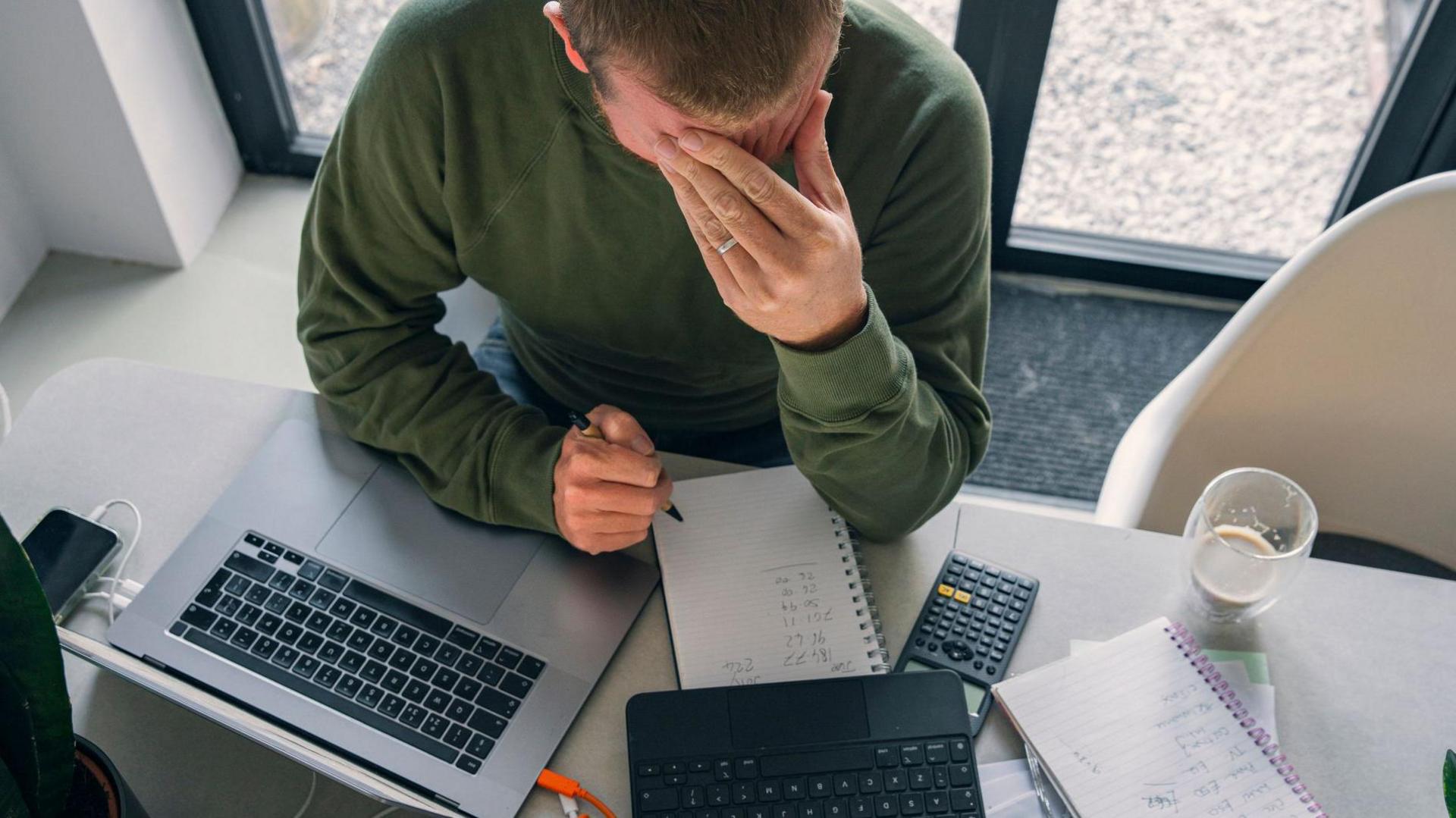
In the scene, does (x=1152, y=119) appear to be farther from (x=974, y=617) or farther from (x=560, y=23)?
(x=560, y=23)

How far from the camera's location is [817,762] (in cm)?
90

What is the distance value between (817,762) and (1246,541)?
17.4 inches

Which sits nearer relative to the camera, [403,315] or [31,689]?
[31,689]

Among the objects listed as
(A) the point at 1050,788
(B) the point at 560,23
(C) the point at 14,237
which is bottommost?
(C) the point at 14,237

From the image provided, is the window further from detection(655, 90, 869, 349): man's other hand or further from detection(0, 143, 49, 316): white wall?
detection(655, 90, 869, 349): man's other hand

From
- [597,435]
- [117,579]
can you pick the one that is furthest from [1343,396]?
[117,579]

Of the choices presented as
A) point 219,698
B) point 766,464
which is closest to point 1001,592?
point 766,464

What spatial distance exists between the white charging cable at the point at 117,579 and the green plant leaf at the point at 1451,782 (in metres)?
1.01

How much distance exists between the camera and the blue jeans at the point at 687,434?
4.35 ft

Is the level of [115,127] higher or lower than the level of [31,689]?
lower

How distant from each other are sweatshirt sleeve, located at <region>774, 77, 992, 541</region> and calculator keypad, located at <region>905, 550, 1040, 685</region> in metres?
0.06

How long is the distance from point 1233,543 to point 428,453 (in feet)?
2.34

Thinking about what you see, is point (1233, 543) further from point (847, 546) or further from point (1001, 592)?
point (847, 546)

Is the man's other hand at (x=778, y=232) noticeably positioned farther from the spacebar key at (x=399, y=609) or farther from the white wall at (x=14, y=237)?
the white wall at (x=14, y=237)
